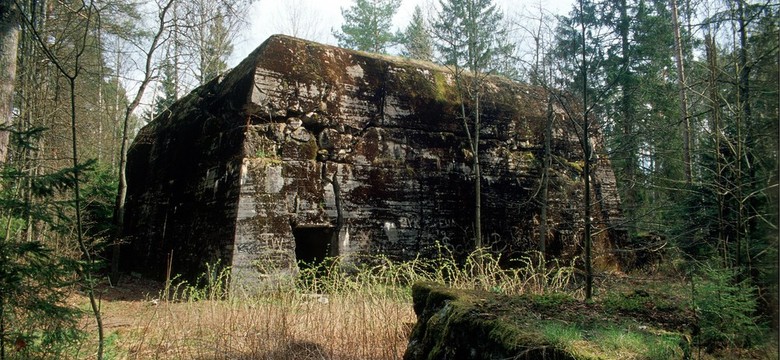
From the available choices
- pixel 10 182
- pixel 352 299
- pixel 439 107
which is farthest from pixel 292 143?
pixel 10 182

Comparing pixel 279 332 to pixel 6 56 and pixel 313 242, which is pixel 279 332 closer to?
pixel 6 56

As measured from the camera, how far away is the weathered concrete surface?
26.8 ft

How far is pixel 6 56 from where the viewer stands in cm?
520

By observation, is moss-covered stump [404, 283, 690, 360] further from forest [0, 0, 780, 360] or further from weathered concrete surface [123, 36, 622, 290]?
weathered concrete surface [123, 36, 622, 290]

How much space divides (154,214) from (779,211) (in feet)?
39.3

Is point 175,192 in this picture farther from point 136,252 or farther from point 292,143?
point 292,143

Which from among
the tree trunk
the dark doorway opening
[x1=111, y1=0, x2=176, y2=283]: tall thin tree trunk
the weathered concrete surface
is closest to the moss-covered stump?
the weathered concrete surface

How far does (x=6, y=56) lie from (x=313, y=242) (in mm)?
5321

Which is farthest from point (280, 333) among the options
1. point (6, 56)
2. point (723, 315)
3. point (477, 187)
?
point (477, 187)

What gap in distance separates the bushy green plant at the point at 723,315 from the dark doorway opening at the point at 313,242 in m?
6.16

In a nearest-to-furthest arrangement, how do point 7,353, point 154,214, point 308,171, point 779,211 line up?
point 779,211 → point 7,353 → point 308,171 → point 154,214

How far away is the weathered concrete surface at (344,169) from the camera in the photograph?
322 inches

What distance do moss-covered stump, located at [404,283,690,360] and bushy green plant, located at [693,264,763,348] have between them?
0.61 feet

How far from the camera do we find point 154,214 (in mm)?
11242
